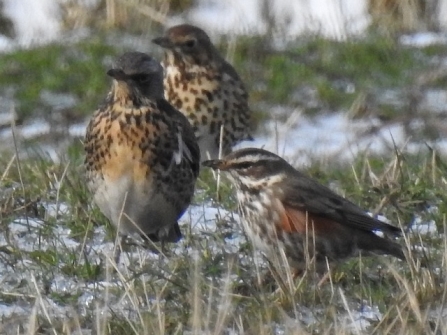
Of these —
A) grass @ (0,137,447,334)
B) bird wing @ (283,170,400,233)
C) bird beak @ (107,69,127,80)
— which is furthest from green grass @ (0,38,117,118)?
bird wing @ (283,170,400,233)

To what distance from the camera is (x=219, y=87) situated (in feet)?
35.1

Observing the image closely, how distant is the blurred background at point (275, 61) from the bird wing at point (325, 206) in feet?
14.6

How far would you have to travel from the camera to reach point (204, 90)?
10594 mm

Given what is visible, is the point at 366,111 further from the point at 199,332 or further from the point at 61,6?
the point at 199,332

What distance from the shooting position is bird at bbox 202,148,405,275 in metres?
7.25

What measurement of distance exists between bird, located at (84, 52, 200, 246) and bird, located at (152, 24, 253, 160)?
2.31m

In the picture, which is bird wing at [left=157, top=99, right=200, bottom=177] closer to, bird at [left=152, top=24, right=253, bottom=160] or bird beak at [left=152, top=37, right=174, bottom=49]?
bird at [left=152, top=24, right=253, bottom=160]

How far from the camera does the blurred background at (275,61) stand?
13.6 meters

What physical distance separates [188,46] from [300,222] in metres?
3.70

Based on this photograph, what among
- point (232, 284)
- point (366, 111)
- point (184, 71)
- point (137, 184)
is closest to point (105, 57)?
point (366, 111)

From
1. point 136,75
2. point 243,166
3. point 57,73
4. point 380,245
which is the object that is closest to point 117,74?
point 136,75

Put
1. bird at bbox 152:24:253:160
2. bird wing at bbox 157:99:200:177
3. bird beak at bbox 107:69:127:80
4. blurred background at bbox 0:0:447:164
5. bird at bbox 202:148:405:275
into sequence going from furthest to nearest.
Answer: blurred background at bbox 0:0:447:164 → bird at bbox 152:24:253:160 → bird wing at bbox 157:99:200:177 → bird beak at bbox 107:69:127:80 → bird at bbox 202:148:405:275

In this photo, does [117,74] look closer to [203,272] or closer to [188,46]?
[203,272]

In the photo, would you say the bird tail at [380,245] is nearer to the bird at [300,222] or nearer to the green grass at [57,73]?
the bird at [300,222]
